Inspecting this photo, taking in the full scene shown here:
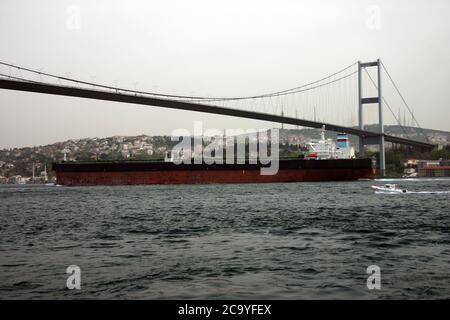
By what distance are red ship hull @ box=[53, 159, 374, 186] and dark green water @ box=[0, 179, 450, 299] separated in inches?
1034

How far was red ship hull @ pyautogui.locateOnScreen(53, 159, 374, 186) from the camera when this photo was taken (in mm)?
40812

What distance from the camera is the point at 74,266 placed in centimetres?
727

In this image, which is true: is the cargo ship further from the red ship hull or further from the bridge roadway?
the bridge roadway

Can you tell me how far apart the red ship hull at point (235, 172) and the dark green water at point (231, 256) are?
26.3 m

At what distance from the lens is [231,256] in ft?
26.0

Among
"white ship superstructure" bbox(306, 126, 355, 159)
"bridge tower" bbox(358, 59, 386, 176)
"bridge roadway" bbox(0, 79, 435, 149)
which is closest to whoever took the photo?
"bridge roadway" bbox(0, 79, 435, 149)

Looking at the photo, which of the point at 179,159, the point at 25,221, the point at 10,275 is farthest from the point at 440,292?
the point at 179,159

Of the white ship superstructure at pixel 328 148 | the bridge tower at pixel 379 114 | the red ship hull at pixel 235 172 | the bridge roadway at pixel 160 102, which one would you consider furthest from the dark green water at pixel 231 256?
the bridge tower at pixel 379 114

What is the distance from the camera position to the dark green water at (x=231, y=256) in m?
5.78

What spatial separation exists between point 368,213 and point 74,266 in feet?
33.5

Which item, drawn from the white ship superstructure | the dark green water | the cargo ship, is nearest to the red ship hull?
the cargo ship

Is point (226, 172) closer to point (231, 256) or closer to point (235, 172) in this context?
point (235, 172)

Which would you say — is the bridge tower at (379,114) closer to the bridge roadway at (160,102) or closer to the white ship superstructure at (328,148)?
the bridge roadway at (160,102)

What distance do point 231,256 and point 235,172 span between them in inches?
1299
